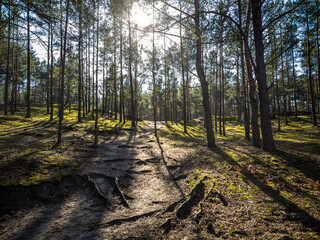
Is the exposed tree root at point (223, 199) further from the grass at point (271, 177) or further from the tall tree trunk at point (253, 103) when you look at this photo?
the tall tree trunk at point (253, 103)

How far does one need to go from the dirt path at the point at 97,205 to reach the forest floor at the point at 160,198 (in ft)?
0.08

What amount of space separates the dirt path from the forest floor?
3cm

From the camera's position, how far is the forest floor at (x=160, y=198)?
134 inches

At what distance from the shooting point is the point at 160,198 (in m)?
4.93

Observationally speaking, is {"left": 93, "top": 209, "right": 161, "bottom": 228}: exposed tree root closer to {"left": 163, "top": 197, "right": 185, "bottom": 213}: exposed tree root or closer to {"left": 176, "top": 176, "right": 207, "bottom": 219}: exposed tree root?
{"left": 163, "top": 197, "right": 185, "bottom": 213}: exposed tree root

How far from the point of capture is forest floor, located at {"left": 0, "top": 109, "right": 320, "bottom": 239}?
340cm

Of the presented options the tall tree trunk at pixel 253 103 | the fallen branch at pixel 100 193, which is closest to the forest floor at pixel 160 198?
the fallen branch at pixel 100 193

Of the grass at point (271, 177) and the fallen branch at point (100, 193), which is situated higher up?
the grass at point (271, 177)

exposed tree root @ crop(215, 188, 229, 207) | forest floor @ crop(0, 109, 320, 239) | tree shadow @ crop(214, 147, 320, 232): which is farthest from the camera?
exposed tree root @ crop(215, 188, 229, 207)

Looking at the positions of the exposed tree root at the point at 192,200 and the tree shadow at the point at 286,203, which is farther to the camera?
the exposed tree root at the point at 192,200

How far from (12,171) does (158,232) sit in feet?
19.7

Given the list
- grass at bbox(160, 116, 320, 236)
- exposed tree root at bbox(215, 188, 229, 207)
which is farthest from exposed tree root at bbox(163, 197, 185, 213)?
grass at bbox(160, 116, 320, 236)

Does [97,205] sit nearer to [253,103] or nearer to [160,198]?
[160,198]

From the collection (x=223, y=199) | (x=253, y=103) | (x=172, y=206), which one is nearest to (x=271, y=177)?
(x=223, y=199)
